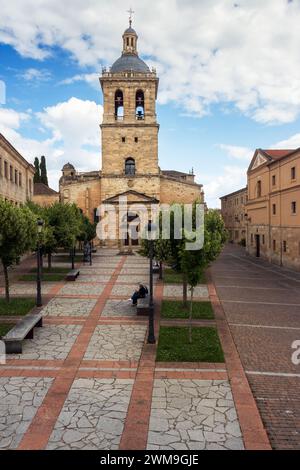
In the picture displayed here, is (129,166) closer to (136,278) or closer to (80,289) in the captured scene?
(136,278)

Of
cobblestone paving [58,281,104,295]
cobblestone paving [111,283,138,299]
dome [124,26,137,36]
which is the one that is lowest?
cobblestone paving [111,283,138,299]

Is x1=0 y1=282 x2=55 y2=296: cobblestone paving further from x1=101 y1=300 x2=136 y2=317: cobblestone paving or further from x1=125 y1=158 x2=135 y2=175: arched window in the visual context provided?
x1=125 y1=158 x2=135 y2=175: arched window

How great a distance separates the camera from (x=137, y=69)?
154ft

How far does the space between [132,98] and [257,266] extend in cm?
2820

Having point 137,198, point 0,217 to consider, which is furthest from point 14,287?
point 137,198

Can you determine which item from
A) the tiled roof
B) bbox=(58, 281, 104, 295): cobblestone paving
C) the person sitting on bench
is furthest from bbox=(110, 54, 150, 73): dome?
the person sitting on bench

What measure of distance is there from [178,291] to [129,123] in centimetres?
3285

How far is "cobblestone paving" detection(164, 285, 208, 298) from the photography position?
18.7 meters

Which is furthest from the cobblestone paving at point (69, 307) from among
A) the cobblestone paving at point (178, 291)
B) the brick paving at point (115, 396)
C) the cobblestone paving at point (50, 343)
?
the cobblestone paving at point (178, 291)

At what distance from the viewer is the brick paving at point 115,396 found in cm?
644

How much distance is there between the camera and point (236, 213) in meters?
63.5

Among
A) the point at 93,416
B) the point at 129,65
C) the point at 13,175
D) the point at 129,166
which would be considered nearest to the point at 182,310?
the point at 93,416

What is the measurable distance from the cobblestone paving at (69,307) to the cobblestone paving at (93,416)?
6.09m

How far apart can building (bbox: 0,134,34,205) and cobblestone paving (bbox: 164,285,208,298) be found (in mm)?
12897
